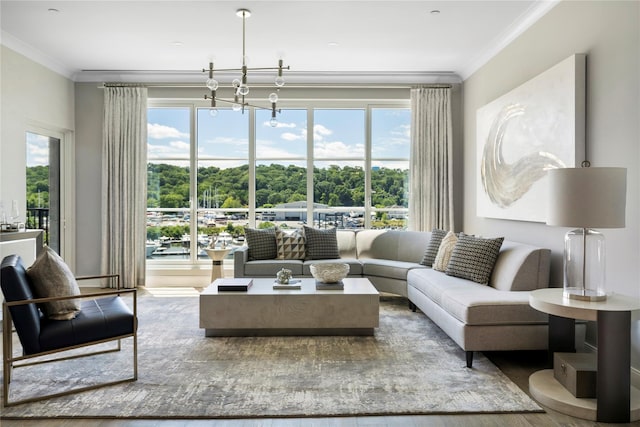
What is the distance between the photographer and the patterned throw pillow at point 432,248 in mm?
5132

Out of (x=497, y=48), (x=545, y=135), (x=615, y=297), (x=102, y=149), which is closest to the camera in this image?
(x=615, y=297)

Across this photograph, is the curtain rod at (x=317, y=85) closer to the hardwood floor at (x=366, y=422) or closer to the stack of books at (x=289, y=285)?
the stack of books at (x=289, y=285)

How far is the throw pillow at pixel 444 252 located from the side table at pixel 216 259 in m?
2.77

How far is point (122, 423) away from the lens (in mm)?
2404

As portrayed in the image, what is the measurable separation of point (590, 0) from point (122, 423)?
413 centimetres

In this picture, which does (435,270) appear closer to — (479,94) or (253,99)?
(479,94)

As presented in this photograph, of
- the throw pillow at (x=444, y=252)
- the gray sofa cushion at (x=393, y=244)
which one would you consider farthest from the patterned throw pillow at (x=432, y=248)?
the gray sofa cushion at (x=393, y=244)

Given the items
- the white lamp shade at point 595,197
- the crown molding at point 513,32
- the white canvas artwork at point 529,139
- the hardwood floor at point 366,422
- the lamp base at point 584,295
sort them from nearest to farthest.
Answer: the hardwood floor at point 366,422, the white lamp shade at point 595,197, the lamp base at point 584,295, the white canvas artwork at point 529,139, the crown molding at point 513,32

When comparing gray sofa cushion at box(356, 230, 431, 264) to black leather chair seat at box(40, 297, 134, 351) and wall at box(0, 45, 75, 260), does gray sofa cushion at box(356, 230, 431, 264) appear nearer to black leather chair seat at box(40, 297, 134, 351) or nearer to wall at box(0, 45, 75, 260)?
black leather chair seat at box(40, 297, 134, 351)

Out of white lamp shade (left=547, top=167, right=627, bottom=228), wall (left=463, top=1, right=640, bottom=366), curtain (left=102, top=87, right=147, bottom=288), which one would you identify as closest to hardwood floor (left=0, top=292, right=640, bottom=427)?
wall (left=463, top=1, right=640, bottom=366)

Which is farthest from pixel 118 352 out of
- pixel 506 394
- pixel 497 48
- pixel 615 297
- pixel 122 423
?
pixel 497 48

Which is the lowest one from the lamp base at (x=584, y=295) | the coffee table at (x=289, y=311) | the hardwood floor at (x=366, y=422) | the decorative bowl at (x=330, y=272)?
the hardwood floor at (x=366, y=422)

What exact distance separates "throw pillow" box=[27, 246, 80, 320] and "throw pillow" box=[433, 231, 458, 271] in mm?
3272

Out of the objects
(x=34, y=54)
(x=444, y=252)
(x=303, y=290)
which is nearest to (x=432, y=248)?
(x=444, y=252)
